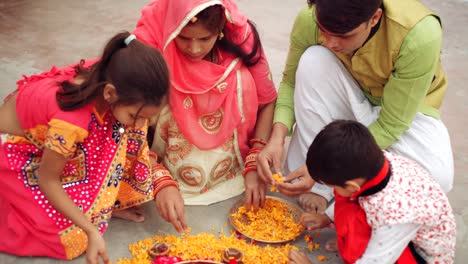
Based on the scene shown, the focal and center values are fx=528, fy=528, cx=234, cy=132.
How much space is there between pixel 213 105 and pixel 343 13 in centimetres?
88

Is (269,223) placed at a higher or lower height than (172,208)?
lower

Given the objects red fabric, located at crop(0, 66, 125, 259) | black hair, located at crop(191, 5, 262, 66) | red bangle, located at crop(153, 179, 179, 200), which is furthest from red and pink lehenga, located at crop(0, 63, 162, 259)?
black hair, located at crop(191, 5, 262, 66)

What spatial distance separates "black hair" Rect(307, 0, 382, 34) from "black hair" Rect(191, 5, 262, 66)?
494mm

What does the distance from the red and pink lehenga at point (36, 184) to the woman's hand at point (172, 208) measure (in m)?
0.22

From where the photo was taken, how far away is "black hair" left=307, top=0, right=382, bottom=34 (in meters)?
1.98

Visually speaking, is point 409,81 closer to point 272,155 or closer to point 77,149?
point 272,155

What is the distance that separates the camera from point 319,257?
2381mm

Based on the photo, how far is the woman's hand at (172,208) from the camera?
2.39 meters

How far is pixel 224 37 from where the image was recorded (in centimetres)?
262

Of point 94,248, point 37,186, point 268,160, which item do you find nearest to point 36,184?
point 37,186

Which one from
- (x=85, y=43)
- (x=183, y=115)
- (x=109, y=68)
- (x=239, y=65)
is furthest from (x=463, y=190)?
(x=85, y=43)

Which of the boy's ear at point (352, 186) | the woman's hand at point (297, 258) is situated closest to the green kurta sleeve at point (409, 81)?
the boy's ear at point (352, 186)

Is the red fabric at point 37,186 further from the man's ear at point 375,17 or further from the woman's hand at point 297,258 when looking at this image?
the man's ear at point 375,17

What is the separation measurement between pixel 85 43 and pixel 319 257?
10.0 ft
